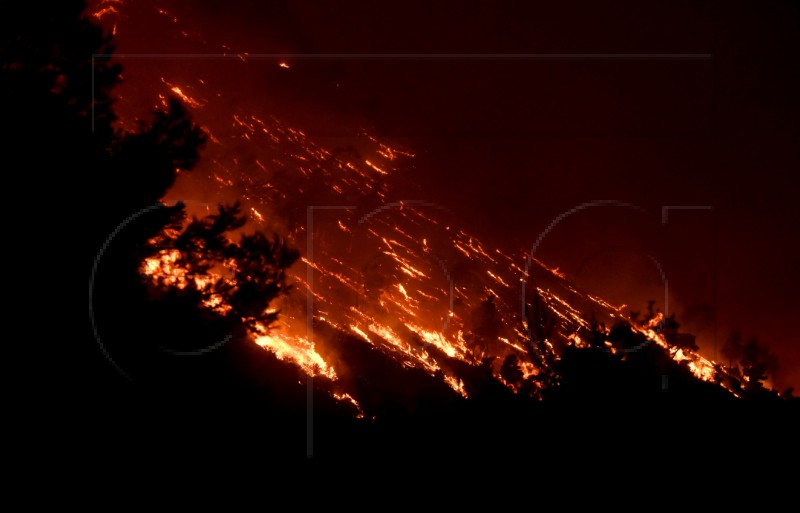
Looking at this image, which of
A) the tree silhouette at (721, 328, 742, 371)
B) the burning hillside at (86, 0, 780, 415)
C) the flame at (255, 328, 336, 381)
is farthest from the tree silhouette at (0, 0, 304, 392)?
the tree silhouette at (721, 328, 742, 371)

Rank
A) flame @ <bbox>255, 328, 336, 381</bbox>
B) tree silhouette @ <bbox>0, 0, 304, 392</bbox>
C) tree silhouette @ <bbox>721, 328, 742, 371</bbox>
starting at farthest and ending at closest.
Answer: tree silhouette @ <bbox>721, 328, 742, 371</bbox>, flame @ <bbox>255, 328, 336, 381</bbox>, tree silhouette @ <bbox>0, 0, 304, 392</bbox>

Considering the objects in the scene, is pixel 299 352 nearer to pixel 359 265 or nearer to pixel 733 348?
pixel 359 265

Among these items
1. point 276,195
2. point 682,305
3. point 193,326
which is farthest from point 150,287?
point 682,305

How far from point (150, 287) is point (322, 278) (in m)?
9.43

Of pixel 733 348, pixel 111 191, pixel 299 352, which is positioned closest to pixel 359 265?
pixel 299 352

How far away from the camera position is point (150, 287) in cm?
1039

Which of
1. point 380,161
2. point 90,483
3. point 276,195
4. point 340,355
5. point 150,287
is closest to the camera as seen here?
point 90,483

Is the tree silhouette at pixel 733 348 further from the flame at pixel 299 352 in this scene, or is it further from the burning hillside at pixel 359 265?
the flame at pixel 299 352

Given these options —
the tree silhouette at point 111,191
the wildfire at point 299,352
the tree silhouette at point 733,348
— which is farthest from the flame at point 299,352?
the tree silhouette at point 733,348

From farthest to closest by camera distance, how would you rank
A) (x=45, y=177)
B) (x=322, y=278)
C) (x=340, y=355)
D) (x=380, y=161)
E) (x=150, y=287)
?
(x=380, y=161) → (x=322, y=278) → (x=340, y=355) → (x=150, y=287) → (x=45, y=177)

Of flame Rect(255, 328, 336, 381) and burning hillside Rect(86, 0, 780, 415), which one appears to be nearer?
flame Rect(255, 328, 336, 381)

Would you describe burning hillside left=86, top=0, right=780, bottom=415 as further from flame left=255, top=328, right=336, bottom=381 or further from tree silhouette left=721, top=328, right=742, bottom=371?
tree silhouette left=721, top=328, right=742, bottom=371

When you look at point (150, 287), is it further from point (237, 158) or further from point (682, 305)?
point (682, 305)

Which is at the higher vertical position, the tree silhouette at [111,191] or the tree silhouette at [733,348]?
the tree silhouette at [733,348]
